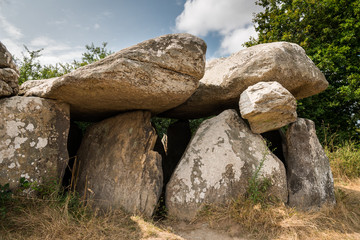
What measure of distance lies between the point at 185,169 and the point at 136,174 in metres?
0.73

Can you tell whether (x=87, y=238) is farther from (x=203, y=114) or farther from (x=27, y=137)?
(x=203, y=114)

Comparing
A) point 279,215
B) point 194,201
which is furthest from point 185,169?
point 279,215

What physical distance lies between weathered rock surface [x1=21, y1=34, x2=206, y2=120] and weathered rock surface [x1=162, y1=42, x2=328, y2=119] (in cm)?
81

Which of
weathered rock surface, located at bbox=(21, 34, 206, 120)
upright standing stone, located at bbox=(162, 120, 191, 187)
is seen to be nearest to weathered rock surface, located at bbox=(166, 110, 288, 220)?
weathered rock surface, located at bbox=(21, 34, 206, 120)

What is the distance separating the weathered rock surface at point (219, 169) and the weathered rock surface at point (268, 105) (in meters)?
0.41

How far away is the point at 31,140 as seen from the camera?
3.14 m

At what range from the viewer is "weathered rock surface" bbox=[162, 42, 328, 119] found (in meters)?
3.77

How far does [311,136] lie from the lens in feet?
12.8

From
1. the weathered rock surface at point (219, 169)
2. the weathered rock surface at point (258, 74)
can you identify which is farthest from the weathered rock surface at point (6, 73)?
the weathered rock surface at point (258, 74)

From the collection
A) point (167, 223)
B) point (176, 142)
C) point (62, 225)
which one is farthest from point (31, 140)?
point (176, 142)

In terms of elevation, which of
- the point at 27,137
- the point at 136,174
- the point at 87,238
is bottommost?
the point at 87,238

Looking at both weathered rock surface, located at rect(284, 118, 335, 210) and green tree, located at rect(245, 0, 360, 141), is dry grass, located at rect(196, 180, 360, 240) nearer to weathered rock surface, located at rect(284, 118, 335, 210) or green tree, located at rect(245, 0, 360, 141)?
weathered rock surface, located at rect(284, 118, 335, 210)

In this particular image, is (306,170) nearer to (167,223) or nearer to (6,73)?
(167,223)

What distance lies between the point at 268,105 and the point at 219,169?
1.13 m
